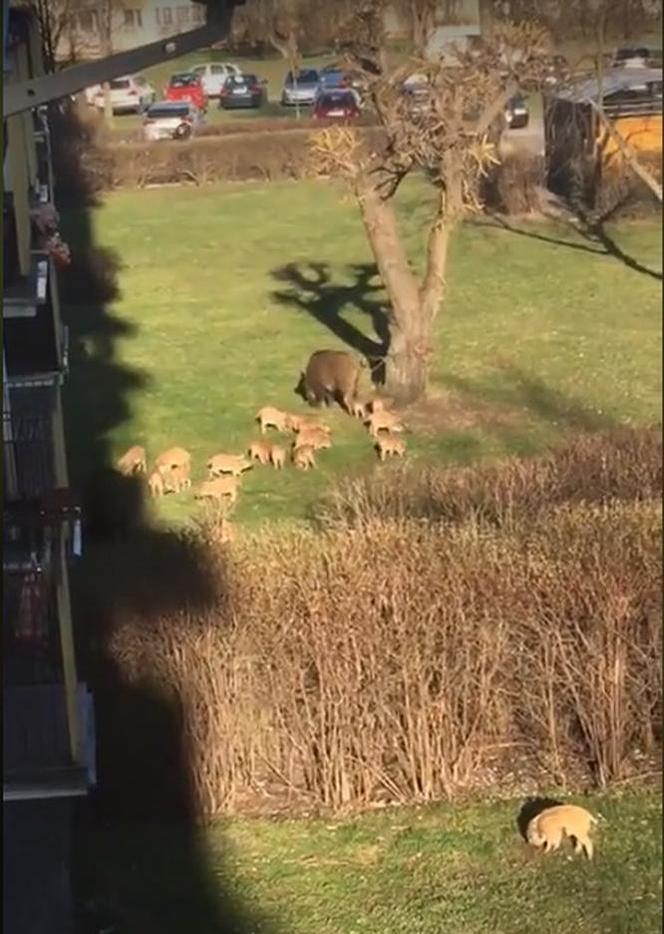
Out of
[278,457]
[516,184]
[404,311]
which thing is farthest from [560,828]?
[516,184]

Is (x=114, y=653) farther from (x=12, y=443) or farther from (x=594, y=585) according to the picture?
(x=594, y=585)

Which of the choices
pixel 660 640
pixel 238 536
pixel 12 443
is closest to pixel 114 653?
pixel 238 536

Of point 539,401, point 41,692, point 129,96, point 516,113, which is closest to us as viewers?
point 41,692

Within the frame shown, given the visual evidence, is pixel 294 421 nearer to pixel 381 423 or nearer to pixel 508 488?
pixel 381 423

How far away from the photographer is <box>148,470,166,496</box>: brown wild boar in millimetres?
1756

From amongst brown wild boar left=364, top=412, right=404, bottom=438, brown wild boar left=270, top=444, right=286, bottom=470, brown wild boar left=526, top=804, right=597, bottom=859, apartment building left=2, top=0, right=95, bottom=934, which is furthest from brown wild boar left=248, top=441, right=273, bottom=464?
brown wild boar left=526, top=804, right=597, bottom=859

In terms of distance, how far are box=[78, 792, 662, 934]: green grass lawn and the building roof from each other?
0.79 metres

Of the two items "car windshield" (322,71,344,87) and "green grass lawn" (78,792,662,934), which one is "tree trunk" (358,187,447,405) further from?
"green grass lawn" (78,792,662,934)

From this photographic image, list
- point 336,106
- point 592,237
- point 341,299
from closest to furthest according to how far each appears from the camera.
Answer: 1. point 336,106
2. point 341,299
3. point 592,237

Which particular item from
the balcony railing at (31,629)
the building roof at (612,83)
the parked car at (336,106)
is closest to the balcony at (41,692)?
the balcony railing at (31,629)

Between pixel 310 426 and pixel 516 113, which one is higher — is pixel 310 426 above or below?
below

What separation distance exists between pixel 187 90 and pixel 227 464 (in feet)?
1.48

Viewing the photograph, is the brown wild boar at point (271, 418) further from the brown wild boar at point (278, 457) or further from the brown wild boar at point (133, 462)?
the brown wild boar at point (133, 462)

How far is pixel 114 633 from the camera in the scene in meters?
1.74
